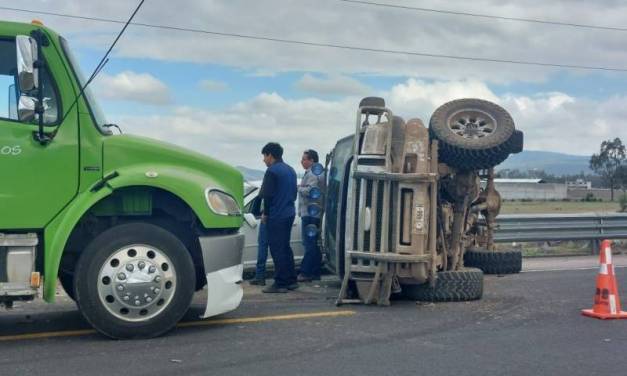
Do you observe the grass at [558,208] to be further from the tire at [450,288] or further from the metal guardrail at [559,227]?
the tire at [450,288]

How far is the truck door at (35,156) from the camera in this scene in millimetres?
6152

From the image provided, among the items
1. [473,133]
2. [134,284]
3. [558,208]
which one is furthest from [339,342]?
[558,208]

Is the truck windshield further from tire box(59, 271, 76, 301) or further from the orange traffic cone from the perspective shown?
the orange traffic cone

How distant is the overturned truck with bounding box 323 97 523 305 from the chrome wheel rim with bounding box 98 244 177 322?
2.38 meters

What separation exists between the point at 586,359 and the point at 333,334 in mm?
2025

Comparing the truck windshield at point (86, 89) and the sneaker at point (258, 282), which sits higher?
the truck windshield at point (86, 89)

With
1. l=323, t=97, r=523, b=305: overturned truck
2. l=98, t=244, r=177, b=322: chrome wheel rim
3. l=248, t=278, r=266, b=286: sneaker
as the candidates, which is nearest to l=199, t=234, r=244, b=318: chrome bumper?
l=98, t=244, r=177, b=322: chrome wheel rim

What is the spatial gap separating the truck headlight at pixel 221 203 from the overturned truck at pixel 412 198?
5.45 ft

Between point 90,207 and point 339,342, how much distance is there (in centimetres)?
227

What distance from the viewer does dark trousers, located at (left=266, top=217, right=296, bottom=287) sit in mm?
9250

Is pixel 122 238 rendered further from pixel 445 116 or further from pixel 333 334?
pixel 445 116

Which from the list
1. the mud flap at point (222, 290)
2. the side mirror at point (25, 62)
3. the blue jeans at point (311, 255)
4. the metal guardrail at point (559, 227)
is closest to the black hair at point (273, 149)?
the blue jeans at point (311, 255)

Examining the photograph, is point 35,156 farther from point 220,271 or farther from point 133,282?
point 220,271

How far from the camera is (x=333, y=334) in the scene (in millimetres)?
6672
